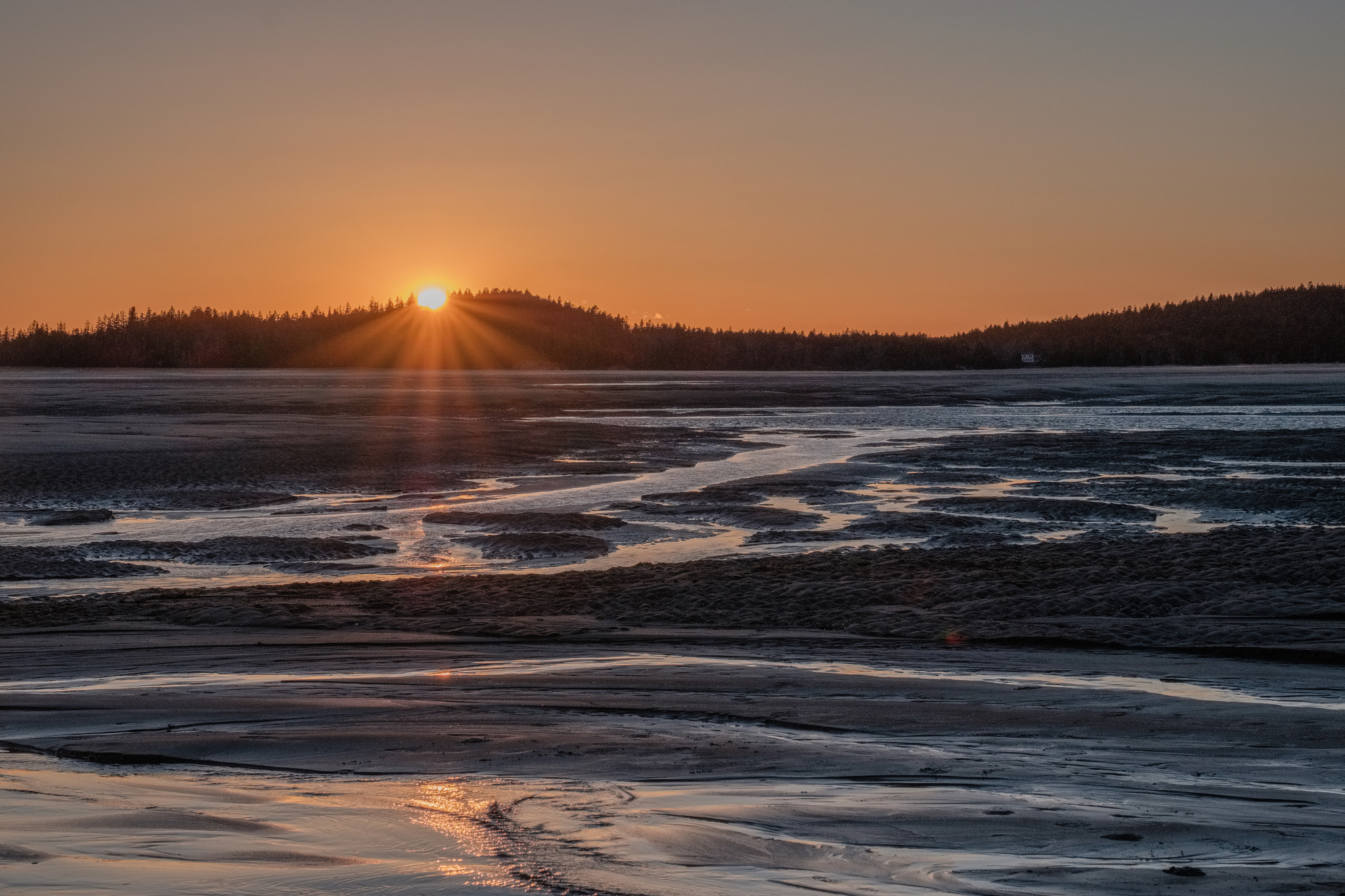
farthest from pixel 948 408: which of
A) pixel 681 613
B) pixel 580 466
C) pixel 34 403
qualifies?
pixel 681 613

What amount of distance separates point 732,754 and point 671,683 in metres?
1.77

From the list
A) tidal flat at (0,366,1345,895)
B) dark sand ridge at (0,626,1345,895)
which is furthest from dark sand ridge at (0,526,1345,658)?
dark sand ridge at (0,626,1345,895)

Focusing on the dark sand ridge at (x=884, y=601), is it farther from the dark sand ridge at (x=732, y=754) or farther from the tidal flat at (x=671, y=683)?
the dark sand ridge at (x=732, y=754)

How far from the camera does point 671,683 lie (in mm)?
7551

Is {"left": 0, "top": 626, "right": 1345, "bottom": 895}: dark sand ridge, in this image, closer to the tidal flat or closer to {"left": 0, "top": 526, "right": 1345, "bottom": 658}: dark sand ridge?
the tidal flat

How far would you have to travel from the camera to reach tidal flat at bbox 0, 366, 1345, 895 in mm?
4258

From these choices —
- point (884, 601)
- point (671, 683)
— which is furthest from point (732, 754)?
point (884, 601)

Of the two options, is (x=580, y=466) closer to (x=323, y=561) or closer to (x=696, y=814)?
(x=323, y=561)

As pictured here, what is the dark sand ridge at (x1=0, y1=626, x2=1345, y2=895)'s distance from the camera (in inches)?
165

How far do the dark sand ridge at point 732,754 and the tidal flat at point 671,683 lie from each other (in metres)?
0.03

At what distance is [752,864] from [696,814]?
0.65 metres

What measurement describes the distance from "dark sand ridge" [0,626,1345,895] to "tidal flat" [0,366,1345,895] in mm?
27

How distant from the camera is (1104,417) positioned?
4094 cm

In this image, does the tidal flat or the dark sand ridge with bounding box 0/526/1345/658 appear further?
the dark sand ridge with bounding box 0/526/1345/658
